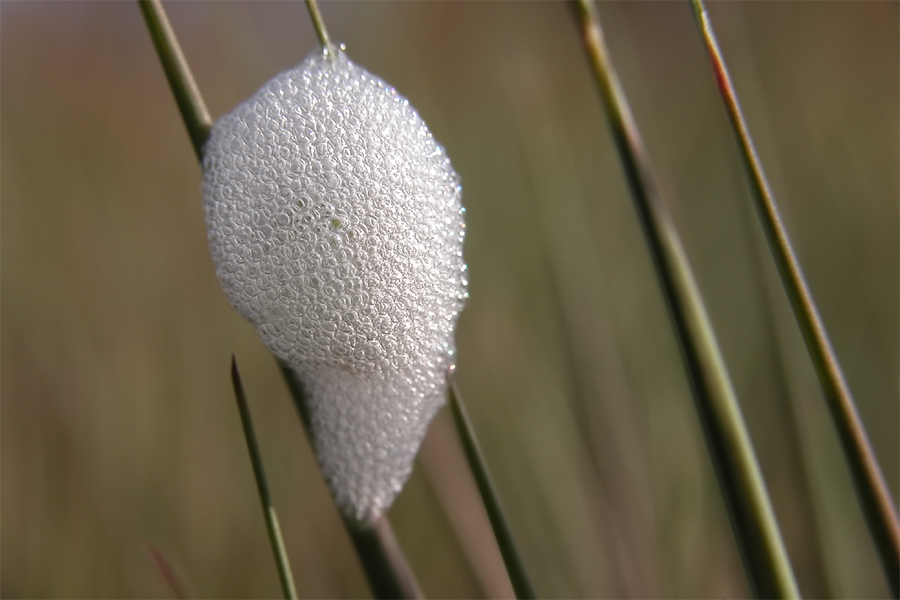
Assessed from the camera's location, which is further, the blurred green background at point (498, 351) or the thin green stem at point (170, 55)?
the blurred green background at point (498, 351)

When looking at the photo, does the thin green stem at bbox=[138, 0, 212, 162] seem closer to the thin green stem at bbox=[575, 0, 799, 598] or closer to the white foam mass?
the white foam mass

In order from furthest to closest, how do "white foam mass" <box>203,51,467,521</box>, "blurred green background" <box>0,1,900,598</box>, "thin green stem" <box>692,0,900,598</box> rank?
1. "blurred green background" <box>0,1,900,598</box>
2. "white foam mass" <box>203,51,467,521</box>
3. "thin green stem" <box>692,0,900,598</box>

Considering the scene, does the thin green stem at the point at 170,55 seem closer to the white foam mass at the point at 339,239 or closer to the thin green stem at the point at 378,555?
the white foam mass at the point at 339,239

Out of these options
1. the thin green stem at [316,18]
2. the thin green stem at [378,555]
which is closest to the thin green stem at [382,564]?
the thin green stem at [378,555]

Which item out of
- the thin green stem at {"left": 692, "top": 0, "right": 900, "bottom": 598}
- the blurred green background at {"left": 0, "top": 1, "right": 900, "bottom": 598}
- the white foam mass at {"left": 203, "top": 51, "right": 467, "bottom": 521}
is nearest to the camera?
the thin green stem at {"left": 692, "top": 0, "right": 900, "bottom": 598}

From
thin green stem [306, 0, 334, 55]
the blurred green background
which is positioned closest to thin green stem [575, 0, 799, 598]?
thin green stem [306, 0, 334, 55]

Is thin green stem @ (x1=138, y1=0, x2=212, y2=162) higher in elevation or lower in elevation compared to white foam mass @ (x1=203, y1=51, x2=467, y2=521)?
higher

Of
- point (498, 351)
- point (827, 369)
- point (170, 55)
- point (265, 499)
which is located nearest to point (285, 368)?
point (265, 499)

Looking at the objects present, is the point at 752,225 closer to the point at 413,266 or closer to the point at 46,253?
the point at 413,266
